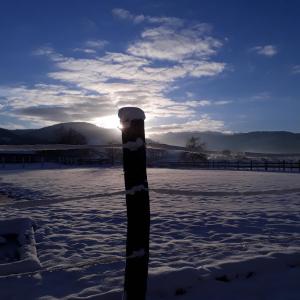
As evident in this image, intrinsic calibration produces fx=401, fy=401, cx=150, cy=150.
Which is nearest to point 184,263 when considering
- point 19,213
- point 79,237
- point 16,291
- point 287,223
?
point 16,291

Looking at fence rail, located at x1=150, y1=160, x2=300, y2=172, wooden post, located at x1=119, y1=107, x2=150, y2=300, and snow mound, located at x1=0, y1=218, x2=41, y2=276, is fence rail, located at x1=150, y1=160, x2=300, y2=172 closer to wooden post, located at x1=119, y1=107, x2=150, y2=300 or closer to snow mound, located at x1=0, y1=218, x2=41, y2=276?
snow mound, located at x1=0, y1=218, x2=41, y2=276

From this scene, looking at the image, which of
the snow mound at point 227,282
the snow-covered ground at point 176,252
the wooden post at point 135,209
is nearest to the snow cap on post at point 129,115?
the wooden post at point 135,209

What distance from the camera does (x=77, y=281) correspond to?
14.2 feet

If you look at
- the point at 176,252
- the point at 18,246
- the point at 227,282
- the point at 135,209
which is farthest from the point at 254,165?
the point at 135,209

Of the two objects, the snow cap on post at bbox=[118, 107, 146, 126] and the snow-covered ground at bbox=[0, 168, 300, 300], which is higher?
the snow cap on post at bbox=[118, 107, 146, 126]

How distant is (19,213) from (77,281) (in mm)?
5382

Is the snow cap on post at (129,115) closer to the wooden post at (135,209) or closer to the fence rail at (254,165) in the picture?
the wooden post at (135,209)

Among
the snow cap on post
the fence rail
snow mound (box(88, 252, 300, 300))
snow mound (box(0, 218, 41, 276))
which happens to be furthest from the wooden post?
the fence rail

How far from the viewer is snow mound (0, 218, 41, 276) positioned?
4699 millimetres

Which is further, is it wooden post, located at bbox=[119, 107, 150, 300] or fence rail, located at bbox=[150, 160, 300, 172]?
fence rail, located at bbox=[150, 160, 300, 172]

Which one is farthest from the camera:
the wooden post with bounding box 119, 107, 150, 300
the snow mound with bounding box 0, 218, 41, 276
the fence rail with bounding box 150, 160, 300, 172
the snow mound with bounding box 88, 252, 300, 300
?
the fence rail with bounding box 150, 160, 300, 172

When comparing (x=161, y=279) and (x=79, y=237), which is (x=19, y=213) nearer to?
(x=79, y=237)

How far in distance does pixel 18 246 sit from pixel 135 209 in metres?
4.26

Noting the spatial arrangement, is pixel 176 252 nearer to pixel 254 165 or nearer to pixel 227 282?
pixel 227 282
